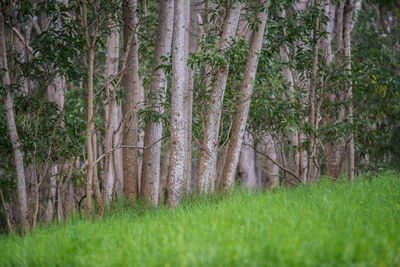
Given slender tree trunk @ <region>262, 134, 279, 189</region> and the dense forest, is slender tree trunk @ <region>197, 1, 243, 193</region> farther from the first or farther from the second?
slender tree trunk @ <region>262, 134, 279, 189</region>

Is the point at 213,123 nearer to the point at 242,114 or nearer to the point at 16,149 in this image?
the point at 242,114

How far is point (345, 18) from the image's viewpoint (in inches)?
424

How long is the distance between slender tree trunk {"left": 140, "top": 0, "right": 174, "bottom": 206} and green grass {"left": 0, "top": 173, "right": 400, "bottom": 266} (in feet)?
7.82

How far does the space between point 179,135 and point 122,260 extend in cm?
328

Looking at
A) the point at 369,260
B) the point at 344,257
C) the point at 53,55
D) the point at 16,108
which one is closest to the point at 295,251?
the point at 344,257

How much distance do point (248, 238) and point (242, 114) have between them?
4.23 meters

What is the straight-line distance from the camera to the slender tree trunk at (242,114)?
774cm

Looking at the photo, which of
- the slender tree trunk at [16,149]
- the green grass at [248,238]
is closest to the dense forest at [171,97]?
the slender tree trunk at [16,149]

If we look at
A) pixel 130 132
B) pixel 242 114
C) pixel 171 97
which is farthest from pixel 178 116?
pixel 130 132

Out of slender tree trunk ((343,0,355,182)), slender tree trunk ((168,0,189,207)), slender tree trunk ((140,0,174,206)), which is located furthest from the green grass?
slender tree trunk ((343,0,355,182))

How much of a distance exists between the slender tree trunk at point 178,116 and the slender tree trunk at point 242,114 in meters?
1.19

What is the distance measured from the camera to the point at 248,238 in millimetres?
3857

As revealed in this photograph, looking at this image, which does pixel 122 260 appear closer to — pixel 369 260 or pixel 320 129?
pixel 369 260

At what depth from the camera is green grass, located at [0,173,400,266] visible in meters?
3.35
